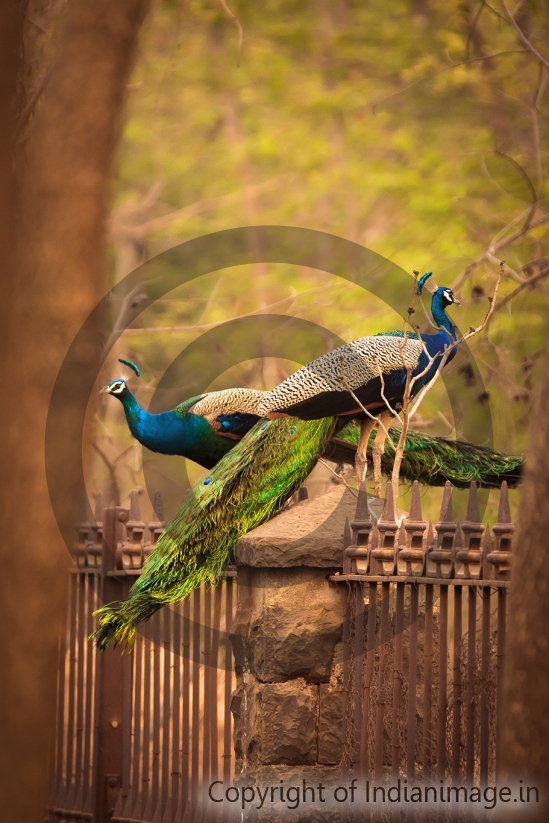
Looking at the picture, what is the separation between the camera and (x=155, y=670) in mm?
5363

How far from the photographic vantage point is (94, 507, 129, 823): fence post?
18.1ft

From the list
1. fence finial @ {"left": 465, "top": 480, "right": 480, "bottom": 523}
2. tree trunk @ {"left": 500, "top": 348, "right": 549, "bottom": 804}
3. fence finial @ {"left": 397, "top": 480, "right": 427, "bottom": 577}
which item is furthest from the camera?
fence finial @ {"left": 397, "top": 480, "right": 427, "bottom": 577}

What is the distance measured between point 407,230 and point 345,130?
228cm

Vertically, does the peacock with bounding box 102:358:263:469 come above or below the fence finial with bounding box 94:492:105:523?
above

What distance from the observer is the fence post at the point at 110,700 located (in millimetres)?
5508

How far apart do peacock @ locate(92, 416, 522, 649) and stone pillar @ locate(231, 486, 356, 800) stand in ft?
1.89

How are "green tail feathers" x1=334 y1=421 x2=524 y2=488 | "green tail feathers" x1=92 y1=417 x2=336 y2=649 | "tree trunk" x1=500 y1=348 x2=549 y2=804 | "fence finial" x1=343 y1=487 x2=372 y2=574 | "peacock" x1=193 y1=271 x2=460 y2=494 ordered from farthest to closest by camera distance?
"green tail feathers" x1=334 y1=421 x2=524 y2=488
"peacock" x1=193 y1=271 x2=460 y2=494
"green tail feathers" x1=92 y1=417 x2=336 y2=649
"fence finial" x1=343 y1=487 x2=372 y2=574
"tree trunk" x1=500 y1=348 x2=549 y2=804

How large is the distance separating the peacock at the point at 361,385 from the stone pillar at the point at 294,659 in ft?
2.70

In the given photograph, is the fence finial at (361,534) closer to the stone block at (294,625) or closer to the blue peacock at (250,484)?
the stone block at (294,625)

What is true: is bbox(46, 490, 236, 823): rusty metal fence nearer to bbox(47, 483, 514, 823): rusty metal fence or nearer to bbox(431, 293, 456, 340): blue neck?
bbox(47, 483, 514, 823): rusty metal fence

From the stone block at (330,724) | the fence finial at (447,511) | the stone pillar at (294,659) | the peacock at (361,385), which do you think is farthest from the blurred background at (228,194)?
the stone block at (330,724)

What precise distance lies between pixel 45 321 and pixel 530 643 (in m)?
1.66

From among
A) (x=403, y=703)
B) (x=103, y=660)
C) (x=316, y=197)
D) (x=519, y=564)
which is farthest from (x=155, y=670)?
(x=316, y=197)

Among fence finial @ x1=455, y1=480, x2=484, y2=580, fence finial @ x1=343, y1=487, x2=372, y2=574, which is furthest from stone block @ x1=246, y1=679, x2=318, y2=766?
fence finial @ x1=455, y1=480, x2=484, y2=580
